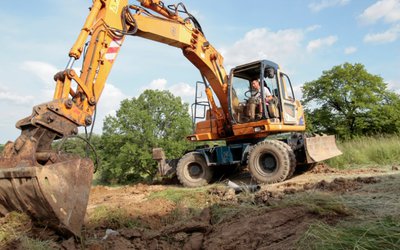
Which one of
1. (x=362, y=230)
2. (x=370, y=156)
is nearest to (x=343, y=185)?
(x=362, y=230)

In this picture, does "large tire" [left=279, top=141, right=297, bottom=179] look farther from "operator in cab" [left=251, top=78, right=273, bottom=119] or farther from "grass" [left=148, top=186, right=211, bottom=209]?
"grass" [left=148, top=186, right=211, bottom=209]

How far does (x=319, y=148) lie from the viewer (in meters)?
8.51

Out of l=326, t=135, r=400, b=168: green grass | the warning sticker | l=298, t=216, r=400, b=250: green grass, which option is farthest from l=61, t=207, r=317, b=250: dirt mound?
l=326, t=135, r=400, b=168: green grass

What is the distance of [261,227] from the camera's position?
3459 millimetres

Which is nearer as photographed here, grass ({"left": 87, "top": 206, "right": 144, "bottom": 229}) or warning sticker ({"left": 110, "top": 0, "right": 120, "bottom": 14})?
grass ({"left": 87, "top": 206, "right": 144, "bottom": 229})

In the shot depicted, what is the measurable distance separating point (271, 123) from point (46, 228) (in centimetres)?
532

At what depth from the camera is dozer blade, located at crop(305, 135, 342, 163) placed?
7961 mm

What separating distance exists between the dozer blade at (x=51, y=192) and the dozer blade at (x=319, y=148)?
5.35 metres

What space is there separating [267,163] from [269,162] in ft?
0.17

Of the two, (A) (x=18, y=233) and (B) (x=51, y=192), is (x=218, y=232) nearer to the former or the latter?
(B) (x=51, y=192)

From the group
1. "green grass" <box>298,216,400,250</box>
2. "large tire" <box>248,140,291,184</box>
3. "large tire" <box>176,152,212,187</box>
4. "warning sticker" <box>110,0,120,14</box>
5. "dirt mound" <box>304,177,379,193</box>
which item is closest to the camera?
"green grass" <box>298,216,400,250</box>

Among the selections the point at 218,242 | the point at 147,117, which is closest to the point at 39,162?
the point at 218,242

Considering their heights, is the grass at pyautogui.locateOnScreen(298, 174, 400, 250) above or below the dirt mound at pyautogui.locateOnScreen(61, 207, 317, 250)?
above

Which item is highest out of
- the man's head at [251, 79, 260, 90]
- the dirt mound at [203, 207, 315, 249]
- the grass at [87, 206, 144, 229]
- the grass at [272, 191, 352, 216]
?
the man's head at [251, 79, 260, 90]
